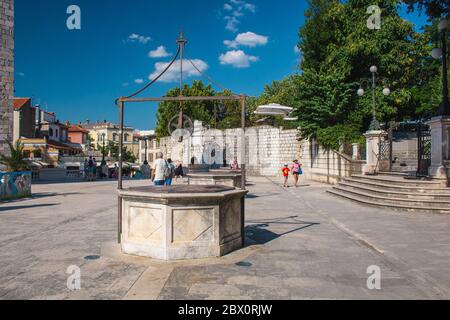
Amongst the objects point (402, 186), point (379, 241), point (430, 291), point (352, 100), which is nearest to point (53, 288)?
point (430, 291)

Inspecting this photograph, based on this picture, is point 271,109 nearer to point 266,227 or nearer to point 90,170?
point 90,170

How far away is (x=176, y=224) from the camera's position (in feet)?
17.6

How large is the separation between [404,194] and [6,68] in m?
23.9

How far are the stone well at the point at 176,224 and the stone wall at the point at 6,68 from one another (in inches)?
818

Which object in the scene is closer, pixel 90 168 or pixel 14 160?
pixel 14 160

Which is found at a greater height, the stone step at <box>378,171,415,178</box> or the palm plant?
the palm plant

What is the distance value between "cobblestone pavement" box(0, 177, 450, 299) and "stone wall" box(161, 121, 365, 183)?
14.2 meters

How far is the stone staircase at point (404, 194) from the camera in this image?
36.2ft

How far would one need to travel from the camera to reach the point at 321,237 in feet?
24.0

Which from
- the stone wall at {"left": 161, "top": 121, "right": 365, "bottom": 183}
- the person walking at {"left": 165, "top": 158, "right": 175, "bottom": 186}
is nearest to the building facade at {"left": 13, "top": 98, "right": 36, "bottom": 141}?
the stone wall at {"left": 161, "top": 121, "right": 365, "bottom": 183}

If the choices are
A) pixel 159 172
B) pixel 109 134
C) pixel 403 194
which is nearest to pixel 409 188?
pixel 403 194

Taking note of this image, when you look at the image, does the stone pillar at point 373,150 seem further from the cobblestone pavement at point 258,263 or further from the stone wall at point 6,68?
the stone wall at point 6,68

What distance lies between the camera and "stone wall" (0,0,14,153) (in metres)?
22.3

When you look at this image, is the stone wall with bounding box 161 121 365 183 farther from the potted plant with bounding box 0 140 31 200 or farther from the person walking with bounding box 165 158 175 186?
the potted plant with bounding box 0 140 31 200
